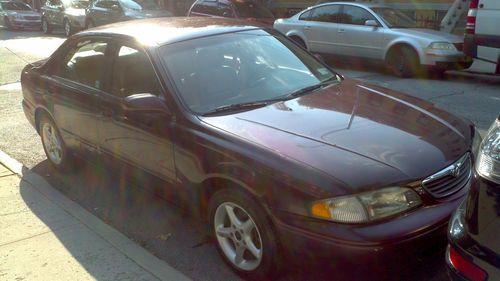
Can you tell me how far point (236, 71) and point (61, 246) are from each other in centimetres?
181

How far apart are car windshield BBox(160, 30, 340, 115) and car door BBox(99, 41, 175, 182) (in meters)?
0.21

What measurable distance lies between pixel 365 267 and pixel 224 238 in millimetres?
1013

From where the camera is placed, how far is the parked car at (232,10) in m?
15.1

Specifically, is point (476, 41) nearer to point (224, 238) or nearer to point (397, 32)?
point (397, 32)

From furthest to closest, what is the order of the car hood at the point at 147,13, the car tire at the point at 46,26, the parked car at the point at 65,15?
1. the car tire at the point at 46,26
2. the parked car at the point at 65,15
3. the car hood at the point at 147,13

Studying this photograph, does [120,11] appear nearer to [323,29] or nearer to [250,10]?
[250,10]

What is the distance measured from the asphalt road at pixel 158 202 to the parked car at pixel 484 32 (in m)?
0.58

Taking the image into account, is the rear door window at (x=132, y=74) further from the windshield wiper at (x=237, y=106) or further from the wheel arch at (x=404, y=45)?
the wheel arch at (x=404, y=45)

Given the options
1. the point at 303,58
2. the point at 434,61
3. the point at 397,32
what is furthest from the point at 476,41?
the point at 303,58

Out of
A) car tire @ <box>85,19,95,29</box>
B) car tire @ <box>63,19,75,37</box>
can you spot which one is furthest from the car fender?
car tire @ <box>63,19,75,37</box>

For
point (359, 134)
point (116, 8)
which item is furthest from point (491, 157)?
point (116, 8)

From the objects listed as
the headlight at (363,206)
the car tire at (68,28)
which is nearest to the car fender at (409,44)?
the headlight at (363,206)

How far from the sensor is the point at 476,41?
869 centimetres

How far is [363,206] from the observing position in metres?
2.65
